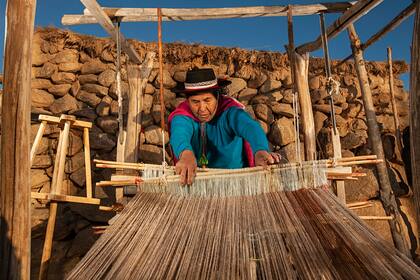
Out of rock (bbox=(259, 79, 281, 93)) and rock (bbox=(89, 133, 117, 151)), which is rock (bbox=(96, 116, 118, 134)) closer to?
rock (bbox=(89, 133, 117, 151))

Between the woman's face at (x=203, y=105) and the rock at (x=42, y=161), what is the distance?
397cm

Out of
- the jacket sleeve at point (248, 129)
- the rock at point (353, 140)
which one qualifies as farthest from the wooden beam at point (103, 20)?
the rock at point (353, 140)

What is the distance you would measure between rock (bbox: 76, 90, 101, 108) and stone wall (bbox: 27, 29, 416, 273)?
18 millimetres

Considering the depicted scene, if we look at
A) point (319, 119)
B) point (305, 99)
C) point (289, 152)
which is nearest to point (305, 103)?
point (305, 99)

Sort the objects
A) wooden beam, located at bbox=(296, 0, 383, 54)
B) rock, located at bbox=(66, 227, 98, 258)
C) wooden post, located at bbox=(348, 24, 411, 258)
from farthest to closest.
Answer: rock, located at bbox=(66, 227, 98, 258)
wooden post, located at bbox=(348, 24, 411, 258)
wooden beam, located at bbox=(296, 0, 383, 54)

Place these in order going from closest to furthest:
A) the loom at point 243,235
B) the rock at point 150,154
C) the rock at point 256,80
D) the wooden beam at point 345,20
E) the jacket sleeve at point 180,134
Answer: the loom at point 243,235 → the jacket sleeve at point 180,134 → the wooden beam at point 345,20 → the rock at point 150,154 → the rock at point 256,80

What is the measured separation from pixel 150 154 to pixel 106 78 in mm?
1782

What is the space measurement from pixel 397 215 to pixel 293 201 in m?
3.97

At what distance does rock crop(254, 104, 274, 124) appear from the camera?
6637 mm

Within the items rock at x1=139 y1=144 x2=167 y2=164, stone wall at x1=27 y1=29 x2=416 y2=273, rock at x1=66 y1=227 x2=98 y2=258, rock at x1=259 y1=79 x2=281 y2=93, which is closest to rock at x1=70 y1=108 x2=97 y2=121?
stone wall at x1=27 y1=29 x2=416 y2=273

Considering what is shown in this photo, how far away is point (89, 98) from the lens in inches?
256

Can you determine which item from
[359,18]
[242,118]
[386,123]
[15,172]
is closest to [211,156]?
[242,118]

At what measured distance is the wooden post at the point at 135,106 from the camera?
13.5 ft

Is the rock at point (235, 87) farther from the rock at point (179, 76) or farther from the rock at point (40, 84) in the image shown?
the rock at point (40, 84)
